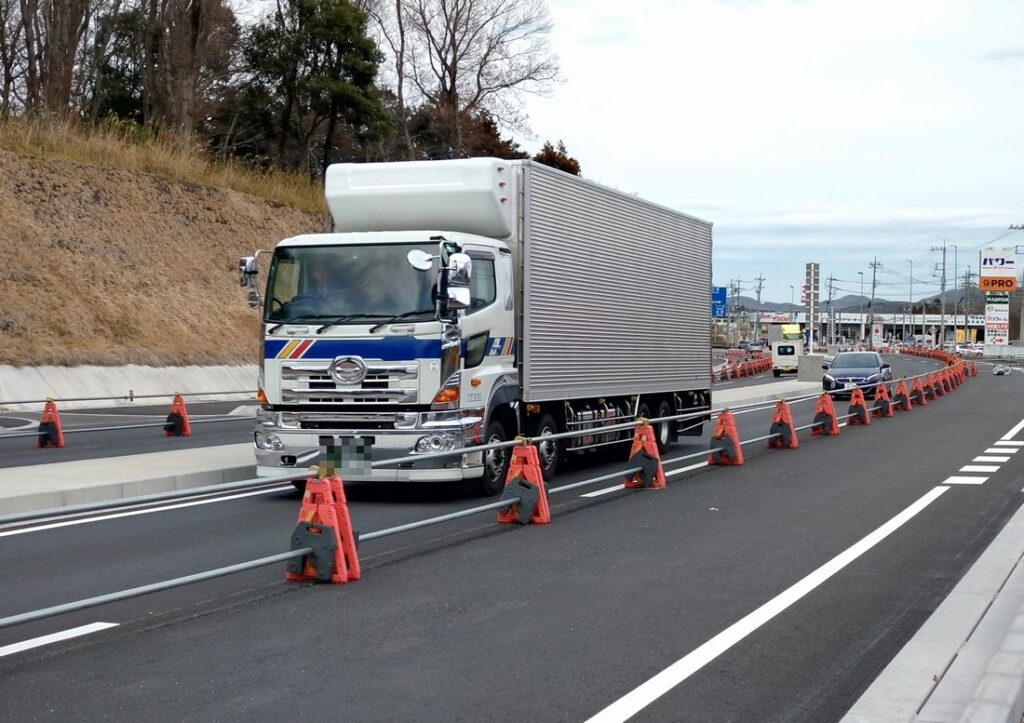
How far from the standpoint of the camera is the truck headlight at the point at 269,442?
44.8 feet

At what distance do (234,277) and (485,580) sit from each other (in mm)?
36260

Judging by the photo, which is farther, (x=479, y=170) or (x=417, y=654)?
(x=479, y=170)

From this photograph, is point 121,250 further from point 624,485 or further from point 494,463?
point 494,463

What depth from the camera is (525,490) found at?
12195 mm

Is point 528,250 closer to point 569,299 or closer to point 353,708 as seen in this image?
point 569,299

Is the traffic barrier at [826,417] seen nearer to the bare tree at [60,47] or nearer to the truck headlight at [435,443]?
the truck headlight at [435,443]

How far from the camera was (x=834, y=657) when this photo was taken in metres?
7.05

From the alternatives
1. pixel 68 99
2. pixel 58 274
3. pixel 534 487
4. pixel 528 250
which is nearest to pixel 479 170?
pixel 528 250

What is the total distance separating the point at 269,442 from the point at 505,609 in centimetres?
601

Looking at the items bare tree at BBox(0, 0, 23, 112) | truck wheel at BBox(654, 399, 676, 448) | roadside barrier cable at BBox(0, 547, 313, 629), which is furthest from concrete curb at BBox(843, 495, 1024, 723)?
bare tree at BBox(0, 0, 23, 112)

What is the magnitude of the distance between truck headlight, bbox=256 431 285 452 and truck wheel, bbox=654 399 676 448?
802cm

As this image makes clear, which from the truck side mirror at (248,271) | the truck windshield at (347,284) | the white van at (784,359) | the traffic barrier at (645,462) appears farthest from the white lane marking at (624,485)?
the white van at (784,359)

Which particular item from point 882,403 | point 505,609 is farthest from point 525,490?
point 882,403

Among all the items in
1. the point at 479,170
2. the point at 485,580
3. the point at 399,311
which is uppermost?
the point at 479,170
